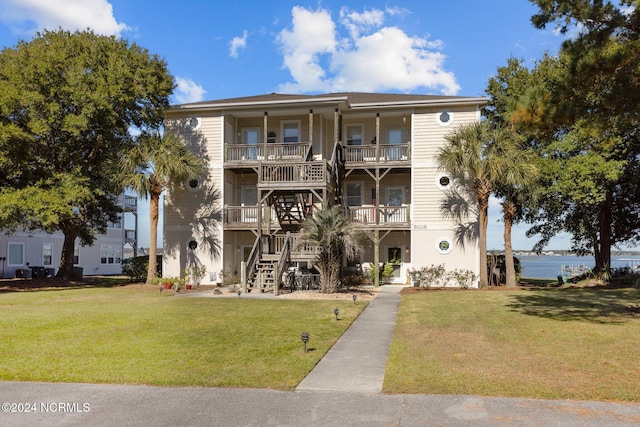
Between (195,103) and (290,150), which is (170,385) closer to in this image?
(290,150)

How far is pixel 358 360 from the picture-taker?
7.79 metres

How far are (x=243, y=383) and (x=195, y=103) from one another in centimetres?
2077

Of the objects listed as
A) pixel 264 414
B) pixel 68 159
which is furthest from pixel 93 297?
pixel 264 414

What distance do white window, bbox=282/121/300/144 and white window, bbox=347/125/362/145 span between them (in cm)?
260

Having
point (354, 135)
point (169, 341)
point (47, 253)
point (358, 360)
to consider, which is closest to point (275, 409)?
point (358, 360)

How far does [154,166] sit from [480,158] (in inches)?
543

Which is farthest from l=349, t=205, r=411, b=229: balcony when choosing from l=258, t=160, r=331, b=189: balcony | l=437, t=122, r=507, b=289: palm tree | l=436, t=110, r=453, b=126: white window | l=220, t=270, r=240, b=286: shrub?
l=220, t=270, r=240, b=286: shrub

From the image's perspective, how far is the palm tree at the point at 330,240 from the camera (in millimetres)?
17484

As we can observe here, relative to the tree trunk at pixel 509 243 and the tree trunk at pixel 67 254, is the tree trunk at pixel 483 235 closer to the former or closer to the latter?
the tree trunk at pixel 509 243

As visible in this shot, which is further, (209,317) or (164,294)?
(164,294)

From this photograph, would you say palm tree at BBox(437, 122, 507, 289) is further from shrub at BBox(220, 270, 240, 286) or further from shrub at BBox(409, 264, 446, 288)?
shrub at BBox(220, 270, 240, 286)


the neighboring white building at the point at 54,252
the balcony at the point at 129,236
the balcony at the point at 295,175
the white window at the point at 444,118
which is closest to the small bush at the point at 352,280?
the balcony at the point at 295,175

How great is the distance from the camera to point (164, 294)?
1866 cm

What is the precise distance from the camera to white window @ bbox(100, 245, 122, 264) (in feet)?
132
